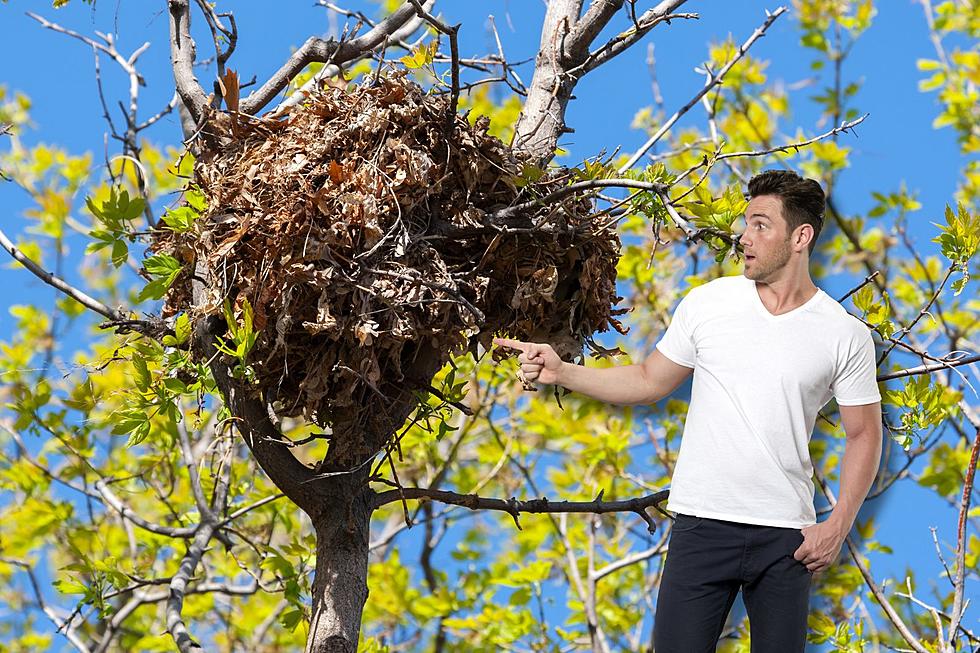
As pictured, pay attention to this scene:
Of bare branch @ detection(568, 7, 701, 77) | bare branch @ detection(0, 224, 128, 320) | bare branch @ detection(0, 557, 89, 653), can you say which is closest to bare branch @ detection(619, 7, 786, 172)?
bare branch @ detection(568, 7, 701, 77)

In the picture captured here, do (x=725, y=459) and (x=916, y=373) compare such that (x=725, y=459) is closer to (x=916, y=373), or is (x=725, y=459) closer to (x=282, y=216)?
(x=916, y=373)

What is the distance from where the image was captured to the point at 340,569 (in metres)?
3.20

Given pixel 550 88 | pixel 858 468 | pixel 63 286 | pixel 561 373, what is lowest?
pixel 858 468

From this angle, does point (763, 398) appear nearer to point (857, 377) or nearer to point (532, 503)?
point (857, 377)

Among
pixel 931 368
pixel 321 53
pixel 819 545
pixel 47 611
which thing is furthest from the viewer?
pixel 47 611

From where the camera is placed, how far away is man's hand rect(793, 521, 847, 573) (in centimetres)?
279

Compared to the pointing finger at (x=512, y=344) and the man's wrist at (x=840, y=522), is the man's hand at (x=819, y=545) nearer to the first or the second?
the man's wrist at (x=840, y=522)

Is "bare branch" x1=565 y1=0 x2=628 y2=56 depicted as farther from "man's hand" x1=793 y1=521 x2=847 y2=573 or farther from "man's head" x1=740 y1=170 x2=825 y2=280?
"man's hand" x1=793 y1=521 x2=847 y2=573

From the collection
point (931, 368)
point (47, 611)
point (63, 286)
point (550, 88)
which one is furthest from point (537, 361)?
point (47, 611)

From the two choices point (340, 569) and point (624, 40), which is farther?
point (624, 40)

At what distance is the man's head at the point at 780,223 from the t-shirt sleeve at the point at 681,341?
256 millimetres

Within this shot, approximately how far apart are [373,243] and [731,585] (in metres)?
1.40

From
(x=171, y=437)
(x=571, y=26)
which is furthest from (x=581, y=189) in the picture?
(x=171, y=437)

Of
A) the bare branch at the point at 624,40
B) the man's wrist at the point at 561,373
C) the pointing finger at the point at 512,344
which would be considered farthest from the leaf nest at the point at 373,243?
the bare branch at the point at 624,40
